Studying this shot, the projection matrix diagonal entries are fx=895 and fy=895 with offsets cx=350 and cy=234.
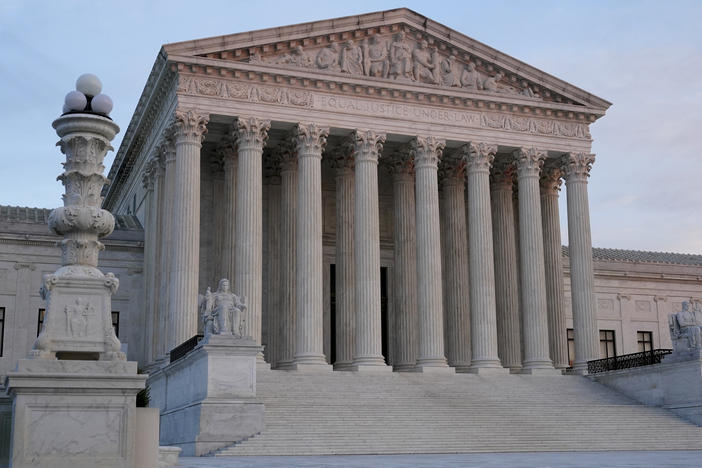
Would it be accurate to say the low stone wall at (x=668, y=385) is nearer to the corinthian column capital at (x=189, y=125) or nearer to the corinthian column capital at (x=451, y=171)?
the corinthian column capital at (x=451, y=171)

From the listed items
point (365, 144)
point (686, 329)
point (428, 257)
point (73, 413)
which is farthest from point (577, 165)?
point (73, 413)

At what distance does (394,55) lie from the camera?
144ft

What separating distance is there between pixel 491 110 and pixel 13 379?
36006 millimetres

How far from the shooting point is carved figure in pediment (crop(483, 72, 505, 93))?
45.4 m

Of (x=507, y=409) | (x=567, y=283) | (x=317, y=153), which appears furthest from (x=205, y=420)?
(x=567, y=283)

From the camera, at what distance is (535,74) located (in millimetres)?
46000

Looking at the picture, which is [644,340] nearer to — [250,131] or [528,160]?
[528,160]

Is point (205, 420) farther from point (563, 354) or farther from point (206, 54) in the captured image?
point (563, 354)

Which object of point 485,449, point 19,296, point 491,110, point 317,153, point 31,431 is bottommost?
point 485,449

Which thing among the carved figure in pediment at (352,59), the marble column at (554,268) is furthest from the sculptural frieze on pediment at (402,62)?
the marble column at (554,268)

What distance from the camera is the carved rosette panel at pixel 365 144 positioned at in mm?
42438

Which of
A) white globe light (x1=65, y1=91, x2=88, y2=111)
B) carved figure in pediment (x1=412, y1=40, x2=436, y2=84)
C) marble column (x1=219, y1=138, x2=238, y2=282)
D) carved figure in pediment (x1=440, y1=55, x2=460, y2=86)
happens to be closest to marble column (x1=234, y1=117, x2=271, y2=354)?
marble column (x1=219, y1=138, x2=238, y2=282)

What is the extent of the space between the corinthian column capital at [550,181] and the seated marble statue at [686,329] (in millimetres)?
12447

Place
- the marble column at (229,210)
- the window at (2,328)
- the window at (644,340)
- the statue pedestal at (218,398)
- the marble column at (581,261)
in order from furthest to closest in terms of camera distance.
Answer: the window at (644,340)
the window at (2,328)
the marble column at (581,261)
the marble column at (229,210)
the statue pedestal at (218,398)
